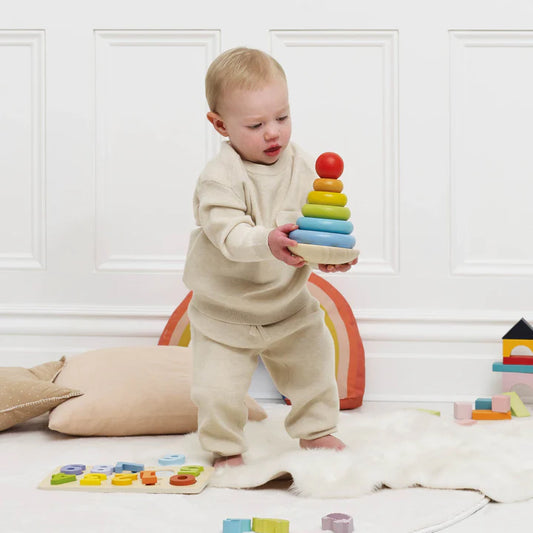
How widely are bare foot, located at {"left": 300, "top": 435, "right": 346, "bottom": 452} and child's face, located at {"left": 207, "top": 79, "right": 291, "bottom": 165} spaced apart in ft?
1.72

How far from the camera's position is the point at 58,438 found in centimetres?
178

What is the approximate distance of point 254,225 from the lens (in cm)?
145

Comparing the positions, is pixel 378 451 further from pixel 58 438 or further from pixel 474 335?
pixel 474 335

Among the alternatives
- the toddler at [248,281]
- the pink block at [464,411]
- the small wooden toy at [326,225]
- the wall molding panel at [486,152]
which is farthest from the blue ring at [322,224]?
the wall molding panel at [486,152]

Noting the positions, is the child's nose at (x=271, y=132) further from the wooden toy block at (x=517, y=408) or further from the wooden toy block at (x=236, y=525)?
the wooden toy block at (x=517, y=408)

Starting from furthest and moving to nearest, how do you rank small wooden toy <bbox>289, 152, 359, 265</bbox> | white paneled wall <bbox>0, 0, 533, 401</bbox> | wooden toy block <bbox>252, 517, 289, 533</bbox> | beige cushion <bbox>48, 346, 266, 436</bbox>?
white paneled wall <bbox>0, 0, 533, 401</bbox>, beige cushion <bbox>48, 346, 266, 436</bbox>, small wooden toy <bbox>289, 152, 359, 265</bbox>, wooden toy block <bbox>252, 517, 289, 533</bbox>

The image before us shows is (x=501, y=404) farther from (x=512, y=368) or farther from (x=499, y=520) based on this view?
(x=499, y=520)

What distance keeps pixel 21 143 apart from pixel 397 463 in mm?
Answer: 1566

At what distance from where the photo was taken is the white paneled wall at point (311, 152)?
2.37 metres

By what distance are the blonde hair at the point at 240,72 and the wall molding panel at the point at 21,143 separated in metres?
1.15

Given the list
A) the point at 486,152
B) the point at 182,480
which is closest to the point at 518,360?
the point at 486,152

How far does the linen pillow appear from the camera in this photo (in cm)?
218

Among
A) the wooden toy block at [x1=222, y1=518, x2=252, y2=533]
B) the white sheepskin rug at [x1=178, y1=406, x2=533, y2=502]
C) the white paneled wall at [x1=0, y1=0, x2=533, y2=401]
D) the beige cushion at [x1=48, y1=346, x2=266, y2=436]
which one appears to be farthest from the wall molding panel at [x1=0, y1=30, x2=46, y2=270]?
the wooden toy block at [x1=222, y1=518, x2=252, y2=533]

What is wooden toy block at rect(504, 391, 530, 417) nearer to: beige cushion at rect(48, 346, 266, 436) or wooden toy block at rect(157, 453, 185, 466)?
beige cushion at rect(48, 346, 266, 436)
